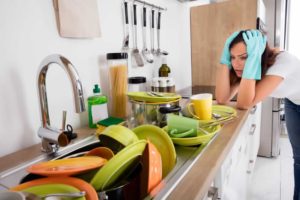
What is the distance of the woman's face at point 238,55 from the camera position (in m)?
1.22

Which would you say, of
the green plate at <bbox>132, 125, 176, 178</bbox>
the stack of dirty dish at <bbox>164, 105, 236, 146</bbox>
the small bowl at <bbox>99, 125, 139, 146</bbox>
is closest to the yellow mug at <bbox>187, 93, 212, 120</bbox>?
the stack of dirty dish at <bbox>164, 105, 236, 146</bbox>

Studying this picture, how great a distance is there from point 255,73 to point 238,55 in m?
0.16

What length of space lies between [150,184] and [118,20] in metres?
0.84

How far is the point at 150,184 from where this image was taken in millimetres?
469

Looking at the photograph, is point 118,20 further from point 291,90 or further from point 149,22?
point 291,90

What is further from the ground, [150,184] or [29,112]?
[29,112]

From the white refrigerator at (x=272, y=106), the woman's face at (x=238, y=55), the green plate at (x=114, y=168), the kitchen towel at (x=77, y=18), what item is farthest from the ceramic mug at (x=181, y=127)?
the white refrigerator at (x=272, y=106)

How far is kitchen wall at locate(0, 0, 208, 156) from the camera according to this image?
0.66 meters

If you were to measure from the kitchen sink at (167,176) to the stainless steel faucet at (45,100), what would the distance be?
0.13 feet

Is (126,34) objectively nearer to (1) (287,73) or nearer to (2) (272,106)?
(1) (287,73)

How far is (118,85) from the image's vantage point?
0.96 metres

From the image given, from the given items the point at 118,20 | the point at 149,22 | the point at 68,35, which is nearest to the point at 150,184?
the point at 68,35

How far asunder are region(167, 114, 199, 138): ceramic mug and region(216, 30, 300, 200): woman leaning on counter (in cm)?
51

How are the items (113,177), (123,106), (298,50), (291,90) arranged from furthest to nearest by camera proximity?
(298,50)
(291,90)
(123,106)
(113,177)
